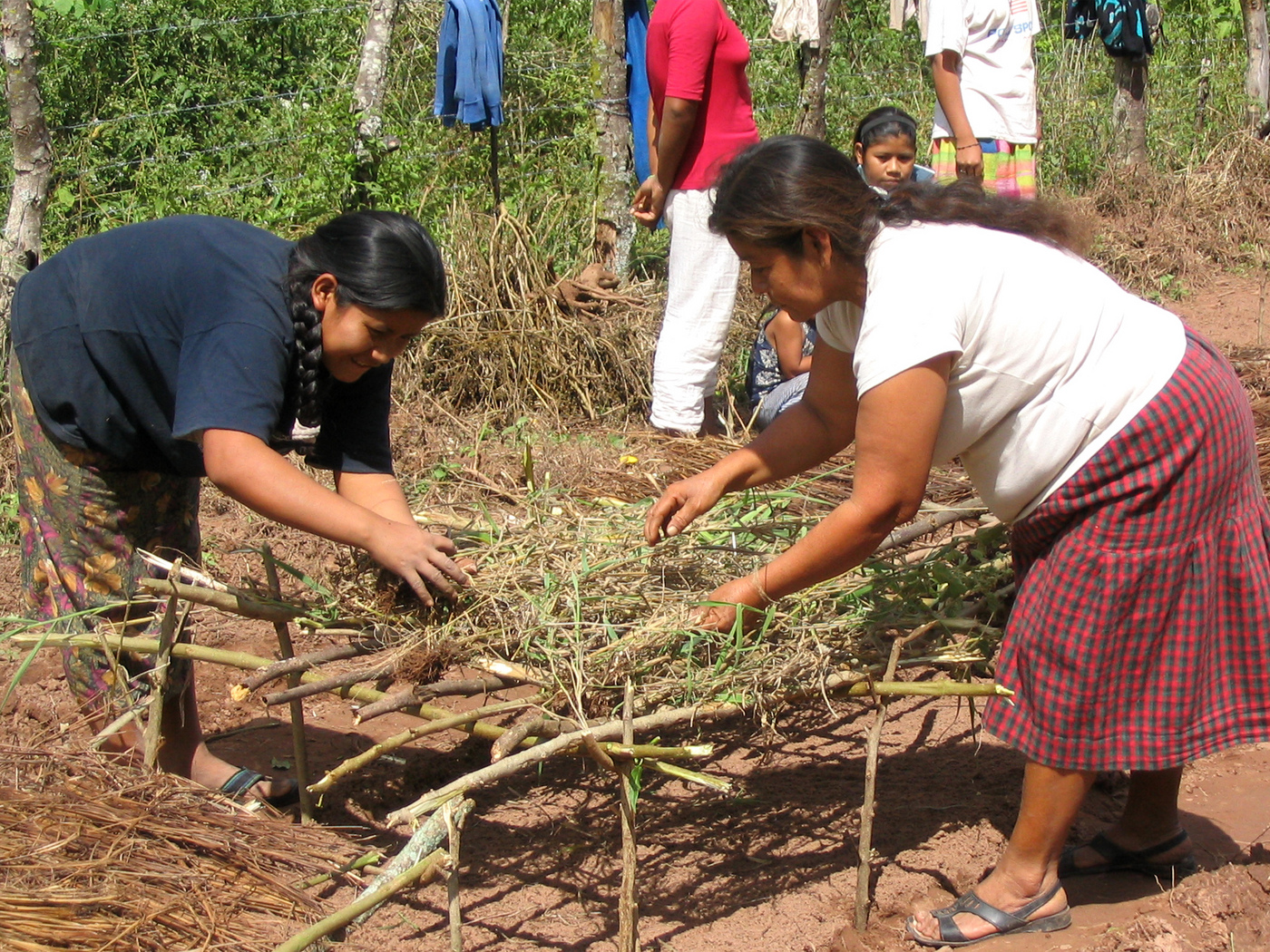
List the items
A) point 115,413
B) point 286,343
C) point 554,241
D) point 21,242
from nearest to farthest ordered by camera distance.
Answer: point 286,343
point 115,413
point 21,242
point 554,241

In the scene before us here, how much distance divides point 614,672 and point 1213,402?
1150 millimetres

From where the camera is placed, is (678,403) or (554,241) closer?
(678,403)

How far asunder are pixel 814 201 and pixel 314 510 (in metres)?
0.99

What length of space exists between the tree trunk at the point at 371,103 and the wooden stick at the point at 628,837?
4286mm

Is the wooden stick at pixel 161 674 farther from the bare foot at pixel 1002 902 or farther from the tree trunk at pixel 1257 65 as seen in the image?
the tree trunk at pixel 1257 65

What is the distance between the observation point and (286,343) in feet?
7.19

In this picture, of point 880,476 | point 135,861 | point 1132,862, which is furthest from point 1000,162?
point 135,861

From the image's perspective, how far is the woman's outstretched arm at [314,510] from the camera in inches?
80.1

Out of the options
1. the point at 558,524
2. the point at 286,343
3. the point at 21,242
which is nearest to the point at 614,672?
the point at 558,524

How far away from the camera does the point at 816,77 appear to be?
21.1 ft

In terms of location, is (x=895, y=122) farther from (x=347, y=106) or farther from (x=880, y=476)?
(x=880, y=476)

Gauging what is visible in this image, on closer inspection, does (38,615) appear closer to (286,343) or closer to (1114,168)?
(286,343)

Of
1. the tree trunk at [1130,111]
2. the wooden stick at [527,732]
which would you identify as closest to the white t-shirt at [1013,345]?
the wooden stick at [527,732]

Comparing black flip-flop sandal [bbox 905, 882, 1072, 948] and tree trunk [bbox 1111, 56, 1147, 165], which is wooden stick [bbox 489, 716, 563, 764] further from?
tree trunk [bbox 1111, 56, 1147, 165]
